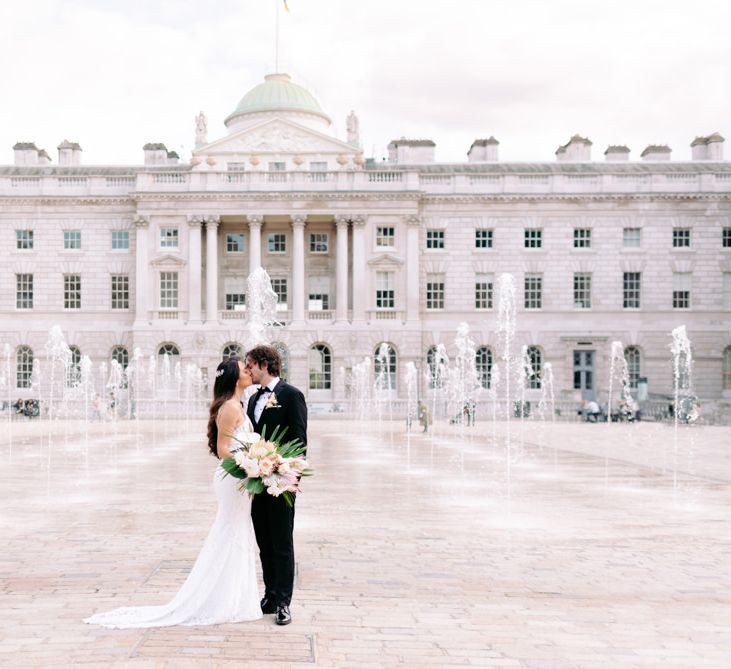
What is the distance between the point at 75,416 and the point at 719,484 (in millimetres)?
37814

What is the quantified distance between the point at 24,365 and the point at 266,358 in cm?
5280

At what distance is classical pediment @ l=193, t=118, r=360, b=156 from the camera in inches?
2261

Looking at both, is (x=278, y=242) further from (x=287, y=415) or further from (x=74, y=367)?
(x=287, y=415)

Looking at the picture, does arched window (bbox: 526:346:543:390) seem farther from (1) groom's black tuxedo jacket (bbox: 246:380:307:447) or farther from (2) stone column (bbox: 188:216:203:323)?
(1) groom's black tuxedo jacket (bbox: 246:380:307:447)

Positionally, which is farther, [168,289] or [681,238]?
[681,238]

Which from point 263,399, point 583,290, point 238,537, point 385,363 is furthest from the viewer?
point 583,290

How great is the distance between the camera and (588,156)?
60.8 m

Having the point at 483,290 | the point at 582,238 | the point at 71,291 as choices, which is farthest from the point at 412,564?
the point at 71,291

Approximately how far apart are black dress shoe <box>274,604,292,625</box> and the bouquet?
100cm

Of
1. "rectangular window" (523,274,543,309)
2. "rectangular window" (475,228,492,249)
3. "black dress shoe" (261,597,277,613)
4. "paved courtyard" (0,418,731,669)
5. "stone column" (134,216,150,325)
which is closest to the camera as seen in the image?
"paved courtyard" (0,418,731,669)

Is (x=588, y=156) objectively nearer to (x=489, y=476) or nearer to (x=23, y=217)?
(x=23, y=217)

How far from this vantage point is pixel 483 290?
5647 cm

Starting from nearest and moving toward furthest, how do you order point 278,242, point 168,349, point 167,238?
point 168,349, point 167,238, point 278,242

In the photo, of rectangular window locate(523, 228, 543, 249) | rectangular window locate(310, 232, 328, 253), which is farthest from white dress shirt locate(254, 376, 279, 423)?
rectangular window locate(310, 232, 328, 253)
